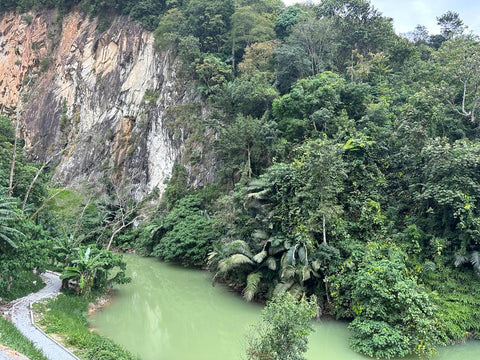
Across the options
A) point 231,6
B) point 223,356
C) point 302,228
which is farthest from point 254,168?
point 231,6

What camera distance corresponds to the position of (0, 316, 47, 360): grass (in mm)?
5945

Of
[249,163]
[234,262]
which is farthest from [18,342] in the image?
[249,163]

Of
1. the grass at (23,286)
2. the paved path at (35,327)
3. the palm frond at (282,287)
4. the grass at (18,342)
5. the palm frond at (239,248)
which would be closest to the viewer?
the grass at (18,342)

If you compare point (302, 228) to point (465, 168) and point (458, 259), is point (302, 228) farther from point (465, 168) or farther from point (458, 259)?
point (465, 168)

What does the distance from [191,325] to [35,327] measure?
3.76 meters

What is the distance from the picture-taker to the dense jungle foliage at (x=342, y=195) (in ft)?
29.1

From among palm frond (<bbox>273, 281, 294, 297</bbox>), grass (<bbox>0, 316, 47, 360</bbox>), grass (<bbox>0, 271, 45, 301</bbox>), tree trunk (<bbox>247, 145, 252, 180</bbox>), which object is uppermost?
tree trunk (<bbox>247, 145, 252, 180</bbox>)

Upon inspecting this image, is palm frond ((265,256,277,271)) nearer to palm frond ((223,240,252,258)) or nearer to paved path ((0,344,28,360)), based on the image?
Answer: palm frond ((223,240,252,258))

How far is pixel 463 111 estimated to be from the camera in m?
13.1

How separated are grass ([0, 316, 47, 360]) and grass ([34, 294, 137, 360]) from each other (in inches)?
32.3

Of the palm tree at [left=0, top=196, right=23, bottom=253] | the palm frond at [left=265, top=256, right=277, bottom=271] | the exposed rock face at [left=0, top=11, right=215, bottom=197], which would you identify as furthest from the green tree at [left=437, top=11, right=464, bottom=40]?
the palm tree at [left=0, top=196, right=23, bottom=253]

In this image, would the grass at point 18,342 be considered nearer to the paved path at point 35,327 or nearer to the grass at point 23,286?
the paved path at point 35,327

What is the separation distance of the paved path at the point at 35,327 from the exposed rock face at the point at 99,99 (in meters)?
11.0

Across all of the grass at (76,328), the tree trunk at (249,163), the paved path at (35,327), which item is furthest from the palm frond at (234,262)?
the tree trunk at (249,163)
